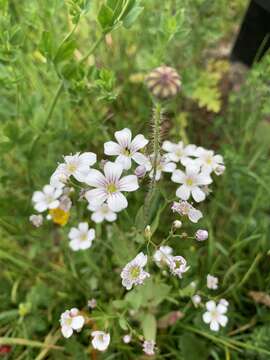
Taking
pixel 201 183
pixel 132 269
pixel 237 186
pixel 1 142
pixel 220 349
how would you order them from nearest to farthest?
pixel 132 269 < pixel 201 183 < pixel 1 142 < pixel 220 349 < pixel 237 186

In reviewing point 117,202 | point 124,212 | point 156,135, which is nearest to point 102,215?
point 124,212

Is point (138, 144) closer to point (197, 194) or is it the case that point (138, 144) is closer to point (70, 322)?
point (197, 194)

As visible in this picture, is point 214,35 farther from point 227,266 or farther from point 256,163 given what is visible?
point 227,266

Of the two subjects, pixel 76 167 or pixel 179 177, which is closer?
pixel 76 167

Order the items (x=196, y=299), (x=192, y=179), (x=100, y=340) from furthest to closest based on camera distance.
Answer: (x=196, y=299), (x=192, y=179), (x=100, y=340)

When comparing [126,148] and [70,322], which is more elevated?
[126,148]

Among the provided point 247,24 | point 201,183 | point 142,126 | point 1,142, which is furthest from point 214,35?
point 1,142

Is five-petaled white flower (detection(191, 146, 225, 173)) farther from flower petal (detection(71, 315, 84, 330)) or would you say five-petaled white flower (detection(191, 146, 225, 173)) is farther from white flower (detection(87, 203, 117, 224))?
flower petal (detection(71, 315, 84, 330))

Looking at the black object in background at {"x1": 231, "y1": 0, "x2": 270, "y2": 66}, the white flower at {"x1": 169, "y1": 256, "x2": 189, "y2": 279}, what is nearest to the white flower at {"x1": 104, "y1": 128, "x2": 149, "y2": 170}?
the white flower at {"x1": 169, "y1": 256, "x2": 189, "y2": 279}
